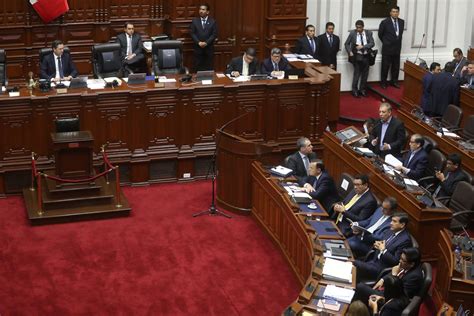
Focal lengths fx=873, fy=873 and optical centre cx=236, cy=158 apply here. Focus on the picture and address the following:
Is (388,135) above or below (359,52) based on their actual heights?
below

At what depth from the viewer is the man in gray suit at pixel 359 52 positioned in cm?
1673

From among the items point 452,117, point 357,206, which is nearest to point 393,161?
point 357,206

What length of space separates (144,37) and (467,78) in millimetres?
5795

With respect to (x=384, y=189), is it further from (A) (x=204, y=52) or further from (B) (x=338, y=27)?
(B) (x=338, y=27)

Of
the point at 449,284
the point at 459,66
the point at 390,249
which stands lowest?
the point at 449,284

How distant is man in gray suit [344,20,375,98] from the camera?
16734 millimetres

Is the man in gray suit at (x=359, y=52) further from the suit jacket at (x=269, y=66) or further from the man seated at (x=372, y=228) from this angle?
the man seated at (x=372, y=228)

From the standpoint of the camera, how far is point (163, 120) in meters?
12.6

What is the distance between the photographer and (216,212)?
11.7 meters

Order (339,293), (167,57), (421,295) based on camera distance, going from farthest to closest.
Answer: (167,57) → (421,295) → (339,293)

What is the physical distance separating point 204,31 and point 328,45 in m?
2.48

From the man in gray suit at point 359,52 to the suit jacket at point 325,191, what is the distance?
641 cm

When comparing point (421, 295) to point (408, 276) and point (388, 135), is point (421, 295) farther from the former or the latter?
point (388, 135)

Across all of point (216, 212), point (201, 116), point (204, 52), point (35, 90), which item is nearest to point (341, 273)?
point (216, 212)
